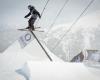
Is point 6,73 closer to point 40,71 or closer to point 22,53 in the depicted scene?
point 22,53

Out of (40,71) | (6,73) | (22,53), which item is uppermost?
(22,53)

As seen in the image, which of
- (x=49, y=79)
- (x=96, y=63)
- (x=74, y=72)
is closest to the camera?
(x=49, y=79)

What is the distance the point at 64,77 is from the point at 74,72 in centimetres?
45

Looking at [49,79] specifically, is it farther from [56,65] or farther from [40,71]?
[56,65]

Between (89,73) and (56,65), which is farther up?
Result: (56,65)

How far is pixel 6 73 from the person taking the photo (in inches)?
477

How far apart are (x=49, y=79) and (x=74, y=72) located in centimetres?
80

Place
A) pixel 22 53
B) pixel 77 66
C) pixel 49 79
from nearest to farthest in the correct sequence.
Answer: pixel 49 79, pixel 77 66, pixel 22 53

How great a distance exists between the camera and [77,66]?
5.14 meters

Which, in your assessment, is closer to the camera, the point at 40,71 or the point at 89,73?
the point at 40,71

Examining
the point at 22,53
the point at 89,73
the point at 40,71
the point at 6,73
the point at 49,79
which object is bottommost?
the point at 89,73

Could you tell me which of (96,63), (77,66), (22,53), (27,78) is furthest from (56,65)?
(22,53)

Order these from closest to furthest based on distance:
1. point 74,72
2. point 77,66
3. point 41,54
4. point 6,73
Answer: point 74,72 → point 77,66 → point 6,73 → point 41,54

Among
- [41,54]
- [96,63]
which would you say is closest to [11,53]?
→ [41,54]
